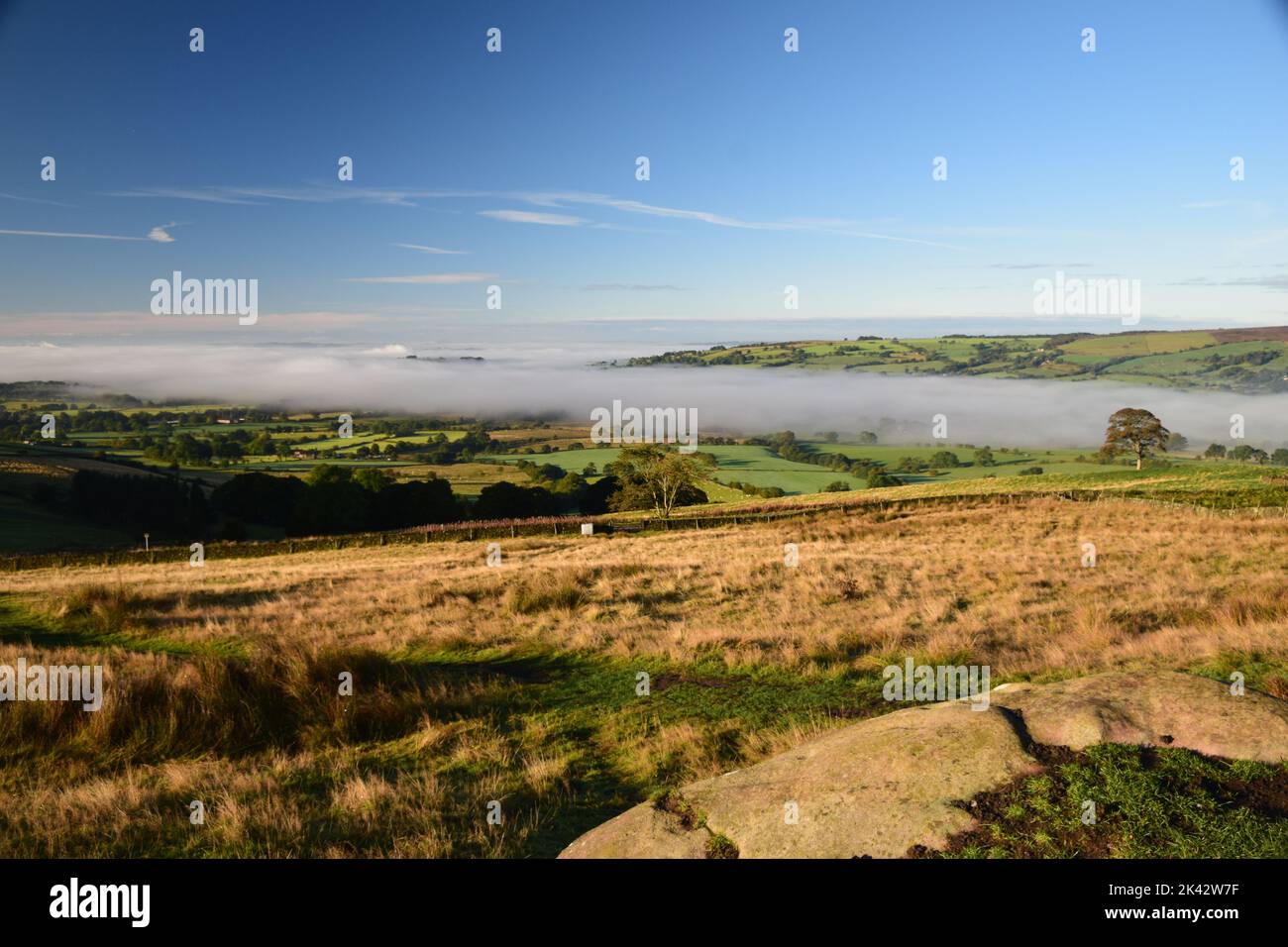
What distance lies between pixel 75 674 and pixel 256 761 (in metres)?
4.12

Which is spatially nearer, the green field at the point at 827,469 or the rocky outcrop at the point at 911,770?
the rocky outcrop at the point at 911,770

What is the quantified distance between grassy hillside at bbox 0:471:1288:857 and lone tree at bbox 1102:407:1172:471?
46.9 meters

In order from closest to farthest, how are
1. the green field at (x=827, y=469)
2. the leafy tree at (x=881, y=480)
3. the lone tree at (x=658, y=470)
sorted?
the lone tree at (x=658, y=470) < the leafy tree at (x=881, y=480) < the green field at (x=827, y=469)

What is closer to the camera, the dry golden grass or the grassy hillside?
the grassy hillside

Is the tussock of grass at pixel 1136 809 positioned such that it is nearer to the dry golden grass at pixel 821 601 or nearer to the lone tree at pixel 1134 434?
the dry golden grass at pixel 821 601

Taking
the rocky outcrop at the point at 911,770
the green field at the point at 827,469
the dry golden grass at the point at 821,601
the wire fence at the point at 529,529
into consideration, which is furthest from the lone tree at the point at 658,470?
the rocky outcrop at the point at 911,770

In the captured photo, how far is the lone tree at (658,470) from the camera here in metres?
48.1

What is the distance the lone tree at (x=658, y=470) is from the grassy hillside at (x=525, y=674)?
2351 cm

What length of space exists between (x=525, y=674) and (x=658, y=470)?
3710 cm

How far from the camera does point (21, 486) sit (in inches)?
2741

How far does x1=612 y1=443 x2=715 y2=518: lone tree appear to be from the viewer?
158 feet

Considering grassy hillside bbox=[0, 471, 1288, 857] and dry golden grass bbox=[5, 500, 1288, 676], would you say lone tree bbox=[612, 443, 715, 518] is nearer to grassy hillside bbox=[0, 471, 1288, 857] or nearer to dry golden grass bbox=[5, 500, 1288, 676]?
dry golden grass bbox=[5, 500, 1288, 676]

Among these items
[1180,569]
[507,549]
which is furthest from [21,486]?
[1180,569]

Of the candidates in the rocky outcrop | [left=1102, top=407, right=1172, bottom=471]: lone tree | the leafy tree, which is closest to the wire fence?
[left=1102, top=407, right=1172, bottom=471]: lone tree
